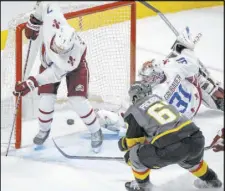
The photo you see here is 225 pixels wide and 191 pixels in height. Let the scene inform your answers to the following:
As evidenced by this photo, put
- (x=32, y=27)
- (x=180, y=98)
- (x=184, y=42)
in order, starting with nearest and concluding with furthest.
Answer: (x=32, y=27) < (x=180, y=98) < (x=184, y=42)

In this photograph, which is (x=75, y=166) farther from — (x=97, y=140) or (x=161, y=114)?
(x=161, y=114)

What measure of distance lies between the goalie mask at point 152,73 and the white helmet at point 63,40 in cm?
36

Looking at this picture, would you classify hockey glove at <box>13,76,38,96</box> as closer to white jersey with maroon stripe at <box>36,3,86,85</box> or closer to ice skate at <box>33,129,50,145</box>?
white jersey with maroon stripe at <box>36,3,86,85</box>

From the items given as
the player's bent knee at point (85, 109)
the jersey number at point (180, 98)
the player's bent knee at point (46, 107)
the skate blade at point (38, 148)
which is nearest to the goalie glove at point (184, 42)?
the jersey number at point (180, 98)

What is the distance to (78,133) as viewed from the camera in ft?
10.6

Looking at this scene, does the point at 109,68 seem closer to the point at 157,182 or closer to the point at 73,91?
the point at 73,91


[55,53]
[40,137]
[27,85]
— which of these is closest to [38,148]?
[40,137]

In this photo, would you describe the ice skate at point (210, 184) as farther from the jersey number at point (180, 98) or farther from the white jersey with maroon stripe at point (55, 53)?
the white jersey with maroon stripe at point (55, 53)

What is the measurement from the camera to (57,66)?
9.15 feet

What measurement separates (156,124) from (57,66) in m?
0.62

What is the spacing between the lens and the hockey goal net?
10.1ft

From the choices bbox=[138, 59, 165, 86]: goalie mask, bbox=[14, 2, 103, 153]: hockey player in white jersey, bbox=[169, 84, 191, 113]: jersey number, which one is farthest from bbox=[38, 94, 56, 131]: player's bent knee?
bbox=[169, 84, 191, 113]: jersey number

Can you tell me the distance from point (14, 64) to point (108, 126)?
0.51 metres

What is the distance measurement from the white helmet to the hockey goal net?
308mm
